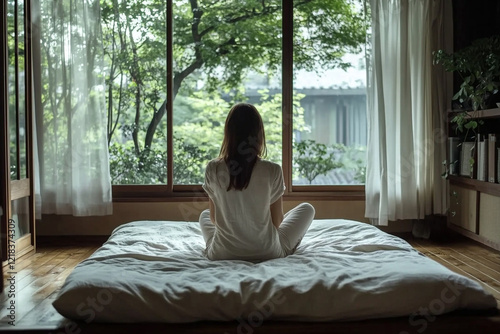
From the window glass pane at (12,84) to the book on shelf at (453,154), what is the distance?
3.06 metres

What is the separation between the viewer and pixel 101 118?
421 cm

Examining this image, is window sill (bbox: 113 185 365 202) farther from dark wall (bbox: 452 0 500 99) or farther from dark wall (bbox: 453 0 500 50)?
dark wall (bbox: 453 0 500 50)

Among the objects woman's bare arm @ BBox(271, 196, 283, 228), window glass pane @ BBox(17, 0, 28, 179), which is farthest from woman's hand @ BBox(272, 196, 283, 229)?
window glass pane @ BBox(17, 0, 28, 179)

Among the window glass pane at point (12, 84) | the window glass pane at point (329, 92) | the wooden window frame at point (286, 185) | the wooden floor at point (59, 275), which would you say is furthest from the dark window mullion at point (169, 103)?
the window glass pane at point (12, 84)

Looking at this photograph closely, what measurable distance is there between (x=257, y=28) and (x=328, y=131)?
1.01 m

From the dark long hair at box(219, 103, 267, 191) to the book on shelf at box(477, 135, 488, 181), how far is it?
2016 millimetres

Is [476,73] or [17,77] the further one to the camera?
[476,73]

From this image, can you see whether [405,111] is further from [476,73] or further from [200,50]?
[200,50]

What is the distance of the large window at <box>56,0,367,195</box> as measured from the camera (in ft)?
14.5

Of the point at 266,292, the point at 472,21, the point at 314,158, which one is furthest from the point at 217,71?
the point at 266,292

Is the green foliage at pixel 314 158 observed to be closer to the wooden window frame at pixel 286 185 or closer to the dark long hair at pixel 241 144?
the wooden window frame at pixel 286 185

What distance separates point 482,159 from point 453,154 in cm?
43

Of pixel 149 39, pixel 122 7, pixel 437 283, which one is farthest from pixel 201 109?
pixel 437 283

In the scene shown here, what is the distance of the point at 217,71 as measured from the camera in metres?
4.57
